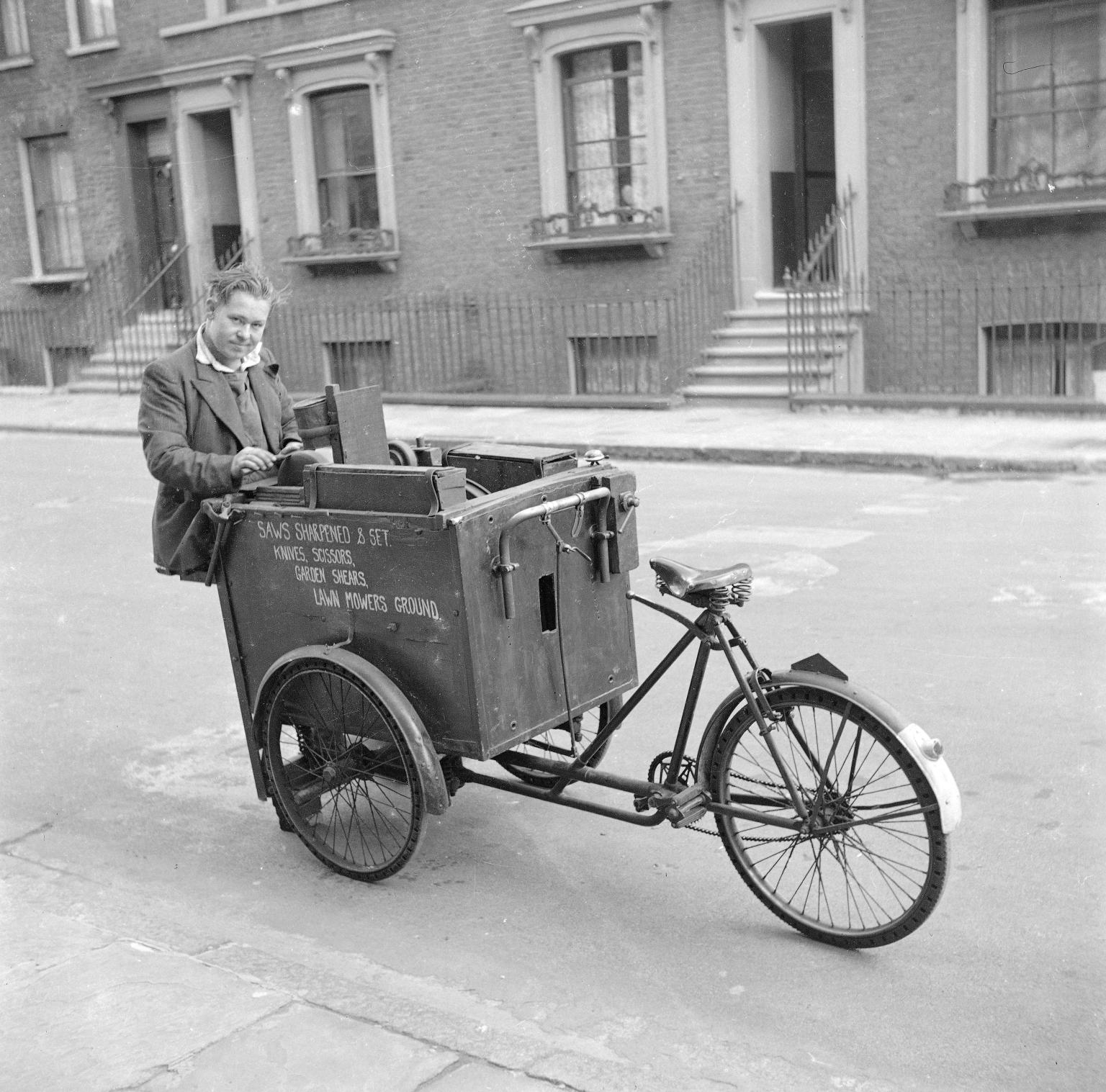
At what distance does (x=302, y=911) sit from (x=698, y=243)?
1372 cm

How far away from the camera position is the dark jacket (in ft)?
14.9

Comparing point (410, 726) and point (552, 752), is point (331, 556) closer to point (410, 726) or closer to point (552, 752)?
point (410, 726)

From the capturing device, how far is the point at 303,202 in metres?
20.7

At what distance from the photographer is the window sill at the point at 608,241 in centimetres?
1706

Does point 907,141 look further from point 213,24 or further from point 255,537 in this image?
point 255,537

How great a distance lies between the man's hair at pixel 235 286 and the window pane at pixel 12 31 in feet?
72.3

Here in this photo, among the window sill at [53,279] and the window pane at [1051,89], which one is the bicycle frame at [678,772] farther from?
the window sill at [53,279]

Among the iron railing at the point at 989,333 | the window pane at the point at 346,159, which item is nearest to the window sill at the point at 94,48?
the window pane at the point at 346,159

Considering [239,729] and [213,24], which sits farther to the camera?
[213,24]

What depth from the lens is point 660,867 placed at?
4.39 m

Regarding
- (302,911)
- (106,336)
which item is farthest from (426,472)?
(106,336)

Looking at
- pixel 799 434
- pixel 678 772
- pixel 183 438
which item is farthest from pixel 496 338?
pixel 678 772

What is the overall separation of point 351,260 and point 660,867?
661 inches

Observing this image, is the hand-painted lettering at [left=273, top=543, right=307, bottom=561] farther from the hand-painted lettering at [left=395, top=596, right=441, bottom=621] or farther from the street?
the street
